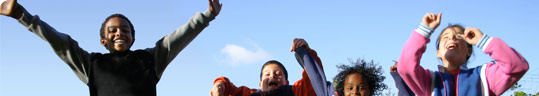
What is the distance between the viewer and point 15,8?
3.98 meters

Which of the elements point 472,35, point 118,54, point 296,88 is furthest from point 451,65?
point 118,54

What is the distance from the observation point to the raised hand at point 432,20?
11.8ft

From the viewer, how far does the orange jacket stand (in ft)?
16.4

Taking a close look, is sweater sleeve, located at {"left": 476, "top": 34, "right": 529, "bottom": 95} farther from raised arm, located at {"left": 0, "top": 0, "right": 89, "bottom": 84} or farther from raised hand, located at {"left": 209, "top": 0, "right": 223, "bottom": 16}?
raised arm, located at {"left": 0, "top": 0, "right": 89, "bottom": 84}

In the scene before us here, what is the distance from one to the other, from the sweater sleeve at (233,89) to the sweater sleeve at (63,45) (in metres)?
1.30

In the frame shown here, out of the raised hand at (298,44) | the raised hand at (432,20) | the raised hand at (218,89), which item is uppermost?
the raised hand at (298,44)

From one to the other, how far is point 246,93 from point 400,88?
1797 millimetres

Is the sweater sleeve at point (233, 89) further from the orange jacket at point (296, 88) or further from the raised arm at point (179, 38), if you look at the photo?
the raised arm at point (179, 38)

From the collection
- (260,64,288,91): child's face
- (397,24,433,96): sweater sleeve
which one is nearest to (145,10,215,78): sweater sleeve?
(260,64,288,91): child's face

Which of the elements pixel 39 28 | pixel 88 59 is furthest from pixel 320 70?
pixel 39 28

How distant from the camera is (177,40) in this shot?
4.36 metres

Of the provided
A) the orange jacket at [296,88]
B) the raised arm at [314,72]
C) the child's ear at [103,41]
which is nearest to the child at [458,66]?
the raised arm at [314,72]

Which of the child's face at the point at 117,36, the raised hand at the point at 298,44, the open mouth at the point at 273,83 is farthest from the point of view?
the open mouth at the point at 273,83

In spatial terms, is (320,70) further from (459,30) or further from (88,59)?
(88,59)
